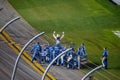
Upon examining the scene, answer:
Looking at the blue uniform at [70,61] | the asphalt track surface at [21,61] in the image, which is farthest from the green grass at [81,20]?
the blue uniform at [70,61]

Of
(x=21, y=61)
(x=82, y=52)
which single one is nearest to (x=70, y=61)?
(x=82, y=52)

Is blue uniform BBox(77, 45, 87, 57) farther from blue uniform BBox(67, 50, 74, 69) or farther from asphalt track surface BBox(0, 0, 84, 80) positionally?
asphalt track surface BBox(0, 0, 84, 80)

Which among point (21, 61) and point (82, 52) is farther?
point (21, 61)

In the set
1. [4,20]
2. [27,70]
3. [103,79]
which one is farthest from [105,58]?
[4,20]

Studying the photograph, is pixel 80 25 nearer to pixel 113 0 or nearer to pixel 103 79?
pixel 113 0

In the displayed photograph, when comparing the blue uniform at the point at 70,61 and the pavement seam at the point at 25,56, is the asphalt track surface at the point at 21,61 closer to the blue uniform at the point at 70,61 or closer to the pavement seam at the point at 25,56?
the pavement seam at the point at 25,56

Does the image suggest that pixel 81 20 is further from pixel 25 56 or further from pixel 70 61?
pixel 70 61
